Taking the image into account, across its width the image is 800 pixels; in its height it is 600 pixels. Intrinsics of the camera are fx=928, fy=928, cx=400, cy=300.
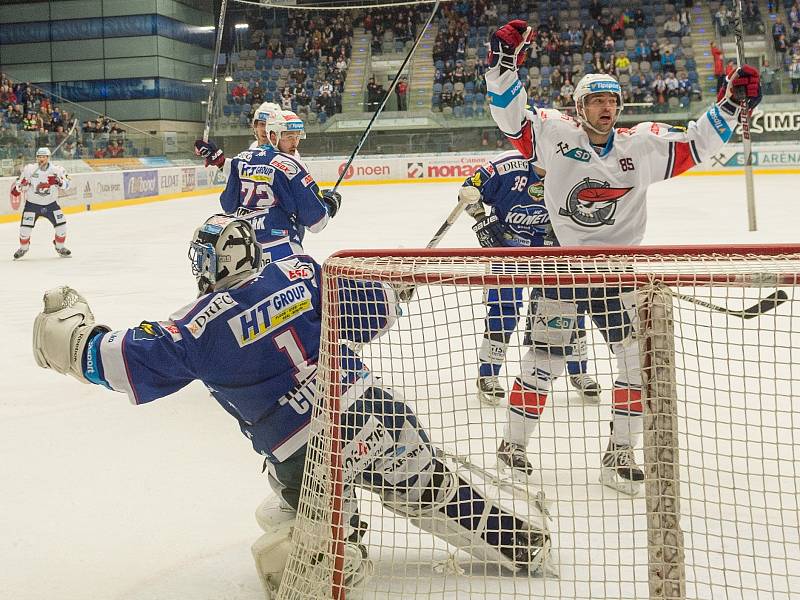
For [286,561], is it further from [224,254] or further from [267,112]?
[267,112]

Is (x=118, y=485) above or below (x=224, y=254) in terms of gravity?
below

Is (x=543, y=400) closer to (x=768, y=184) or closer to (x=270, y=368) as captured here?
(x=270, y=368)

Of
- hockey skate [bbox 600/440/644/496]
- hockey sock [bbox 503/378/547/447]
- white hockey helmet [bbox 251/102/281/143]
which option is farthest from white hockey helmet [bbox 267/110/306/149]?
hockey skate [bbox 600/440/644/496]

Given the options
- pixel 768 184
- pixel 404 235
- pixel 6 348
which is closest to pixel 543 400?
pixel 6 348

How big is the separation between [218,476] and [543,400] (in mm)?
1147

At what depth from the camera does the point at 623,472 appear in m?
2.81

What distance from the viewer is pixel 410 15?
2497cm

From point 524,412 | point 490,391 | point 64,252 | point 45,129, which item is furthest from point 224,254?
point 45,129

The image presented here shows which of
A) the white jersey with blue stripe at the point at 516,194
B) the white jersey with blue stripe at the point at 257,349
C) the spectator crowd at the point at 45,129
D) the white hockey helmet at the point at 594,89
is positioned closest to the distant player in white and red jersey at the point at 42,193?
the spectator crowd at the point at 45,129

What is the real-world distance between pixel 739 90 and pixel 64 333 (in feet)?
7.50

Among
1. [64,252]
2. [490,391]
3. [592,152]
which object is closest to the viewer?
[592,152]

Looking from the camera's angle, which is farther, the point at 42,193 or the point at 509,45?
the point at 42,193

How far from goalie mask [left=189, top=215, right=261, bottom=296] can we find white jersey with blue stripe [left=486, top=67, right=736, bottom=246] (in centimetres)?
121

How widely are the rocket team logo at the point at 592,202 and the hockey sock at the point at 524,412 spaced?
23.9 inches
